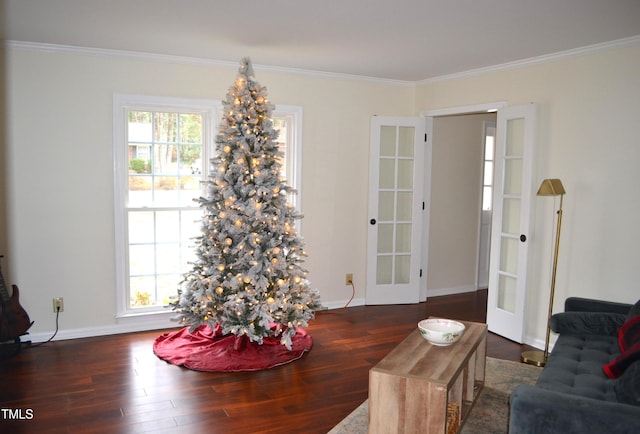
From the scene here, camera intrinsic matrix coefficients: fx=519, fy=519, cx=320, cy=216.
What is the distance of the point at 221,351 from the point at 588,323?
2.75 m

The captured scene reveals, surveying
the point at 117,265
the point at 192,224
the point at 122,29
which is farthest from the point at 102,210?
the point at 122,29

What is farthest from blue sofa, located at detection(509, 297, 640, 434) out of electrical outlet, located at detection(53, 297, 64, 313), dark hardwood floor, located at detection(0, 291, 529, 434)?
electrical outlet, located at detection(53, 297, 64, 313)

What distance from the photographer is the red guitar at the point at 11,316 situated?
13.4 feet

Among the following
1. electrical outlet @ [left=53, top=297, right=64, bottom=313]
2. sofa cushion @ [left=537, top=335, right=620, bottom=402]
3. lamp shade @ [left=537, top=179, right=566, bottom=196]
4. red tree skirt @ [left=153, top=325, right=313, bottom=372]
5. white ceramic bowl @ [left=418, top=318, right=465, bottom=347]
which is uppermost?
lamp shade @ [left=537, top=179, right=566, bottom=196]

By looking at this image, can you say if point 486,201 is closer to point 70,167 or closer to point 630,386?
point 630,386

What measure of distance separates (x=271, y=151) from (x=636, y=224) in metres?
2.88

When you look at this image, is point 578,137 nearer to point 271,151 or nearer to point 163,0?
point 271,151

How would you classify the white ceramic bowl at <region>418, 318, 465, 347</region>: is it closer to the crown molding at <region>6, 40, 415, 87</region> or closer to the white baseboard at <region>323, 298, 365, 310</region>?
the white baseboard at <region>323, 298, 365, 310</region>

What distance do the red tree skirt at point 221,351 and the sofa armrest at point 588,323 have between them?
2.00 meters

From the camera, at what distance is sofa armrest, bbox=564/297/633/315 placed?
360cm

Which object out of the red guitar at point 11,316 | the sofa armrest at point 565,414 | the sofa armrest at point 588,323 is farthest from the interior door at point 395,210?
the sofa armrest at point 565,414

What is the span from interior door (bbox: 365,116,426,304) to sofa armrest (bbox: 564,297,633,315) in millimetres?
2401

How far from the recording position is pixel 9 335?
13.6ft

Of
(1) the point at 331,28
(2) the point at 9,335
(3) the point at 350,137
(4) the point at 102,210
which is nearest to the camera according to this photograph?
(1) the point at 331,28
